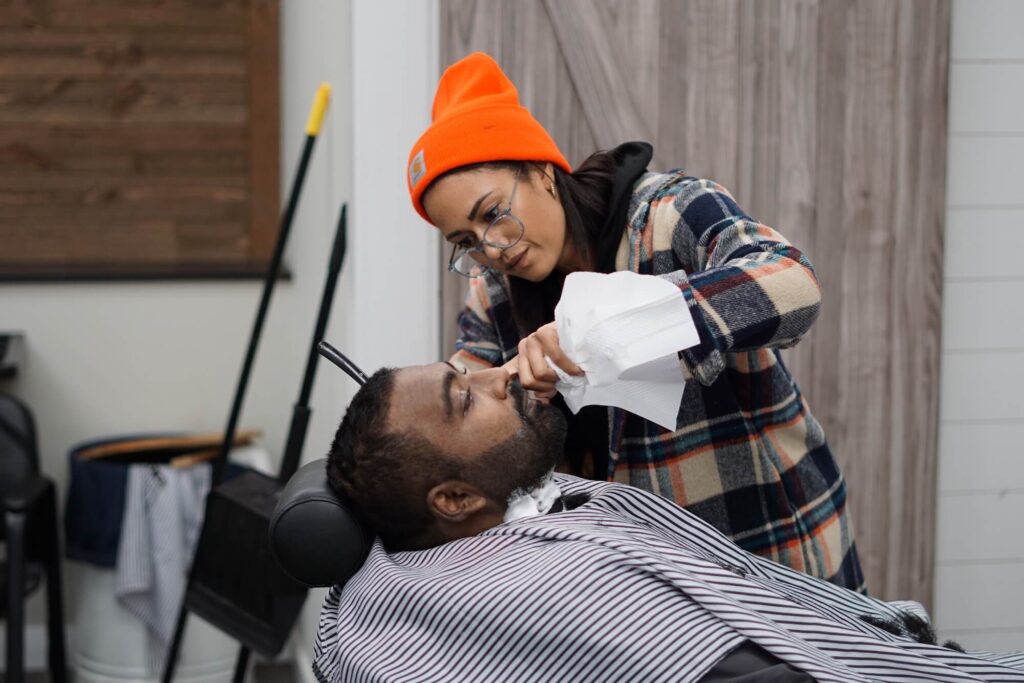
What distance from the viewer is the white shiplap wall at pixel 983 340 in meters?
2.42

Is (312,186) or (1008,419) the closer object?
(1008,419)

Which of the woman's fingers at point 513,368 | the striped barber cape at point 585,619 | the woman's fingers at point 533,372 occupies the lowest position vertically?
the striped barber cape at point 585,619

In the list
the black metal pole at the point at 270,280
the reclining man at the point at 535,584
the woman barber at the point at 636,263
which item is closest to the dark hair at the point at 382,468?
the reclining man at the point at 535,584

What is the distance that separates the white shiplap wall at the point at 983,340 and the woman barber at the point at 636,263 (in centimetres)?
95

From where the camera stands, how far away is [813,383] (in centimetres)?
240

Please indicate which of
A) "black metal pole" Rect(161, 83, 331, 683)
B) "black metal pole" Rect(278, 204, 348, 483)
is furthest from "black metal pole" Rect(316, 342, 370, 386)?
"black metal pole" Rect(161, 83, 331, 683)

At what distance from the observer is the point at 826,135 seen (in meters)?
2.34

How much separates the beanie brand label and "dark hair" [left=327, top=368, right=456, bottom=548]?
307 mm

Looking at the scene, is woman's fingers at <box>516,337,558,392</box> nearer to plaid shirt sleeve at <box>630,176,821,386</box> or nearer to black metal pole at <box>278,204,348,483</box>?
plaid shirt sleeve at <box>630,176,821,386</box>

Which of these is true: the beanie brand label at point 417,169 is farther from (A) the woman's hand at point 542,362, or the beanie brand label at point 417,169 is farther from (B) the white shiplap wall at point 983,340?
(B) the white shiplap wall at point 983,340

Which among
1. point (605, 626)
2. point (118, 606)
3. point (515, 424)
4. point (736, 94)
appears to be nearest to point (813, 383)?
point (736, 94)

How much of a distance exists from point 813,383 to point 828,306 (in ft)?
0.55

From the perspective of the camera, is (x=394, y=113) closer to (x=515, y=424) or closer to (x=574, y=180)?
(x=574, y=180)

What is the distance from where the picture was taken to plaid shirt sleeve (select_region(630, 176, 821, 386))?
1252 millimetres
